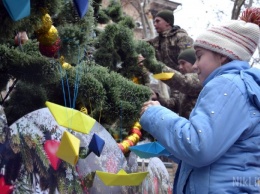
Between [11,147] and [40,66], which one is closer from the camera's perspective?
[11,147]

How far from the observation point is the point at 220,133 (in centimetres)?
206

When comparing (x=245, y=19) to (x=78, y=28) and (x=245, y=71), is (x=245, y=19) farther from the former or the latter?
(x=78, y=28)

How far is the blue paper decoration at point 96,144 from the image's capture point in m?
2.91

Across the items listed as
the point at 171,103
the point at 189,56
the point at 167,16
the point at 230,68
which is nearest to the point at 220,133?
the point at 230,68

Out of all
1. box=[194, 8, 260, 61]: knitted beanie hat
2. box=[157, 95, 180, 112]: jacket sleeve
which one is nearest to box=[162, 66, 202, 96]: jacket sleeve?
box=[157, 95, 180, 112]: jacket sleeve

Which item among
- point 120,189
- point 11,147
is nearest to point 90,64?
point 120,189

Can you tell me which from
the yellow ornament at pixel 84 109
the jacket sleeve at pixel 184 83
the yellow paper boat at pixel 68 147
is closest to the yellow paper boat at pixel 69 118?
the yellow paper boat at pixel 68 147

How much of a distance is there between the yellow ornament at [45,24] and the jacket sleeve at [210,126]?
1.14 meters

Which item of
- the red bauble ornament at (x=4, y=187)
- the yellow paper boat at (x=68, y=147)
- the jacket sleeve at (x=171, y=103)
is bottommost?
the jacket sleeve at (x=171, y=103)

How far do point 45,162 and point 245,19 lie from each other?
49.5 inches

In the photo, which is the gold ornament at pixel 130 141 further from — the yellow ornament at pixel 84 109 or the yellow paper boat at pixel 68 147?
the yellow paper boat at pixel 68 147

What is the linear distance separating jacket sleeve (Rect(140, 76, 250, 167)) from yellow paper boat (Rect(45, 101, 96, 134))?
20.1 inches

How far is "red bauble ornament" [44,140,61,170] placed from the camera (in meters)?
2.73

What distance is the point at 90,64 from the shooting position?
3664mm
